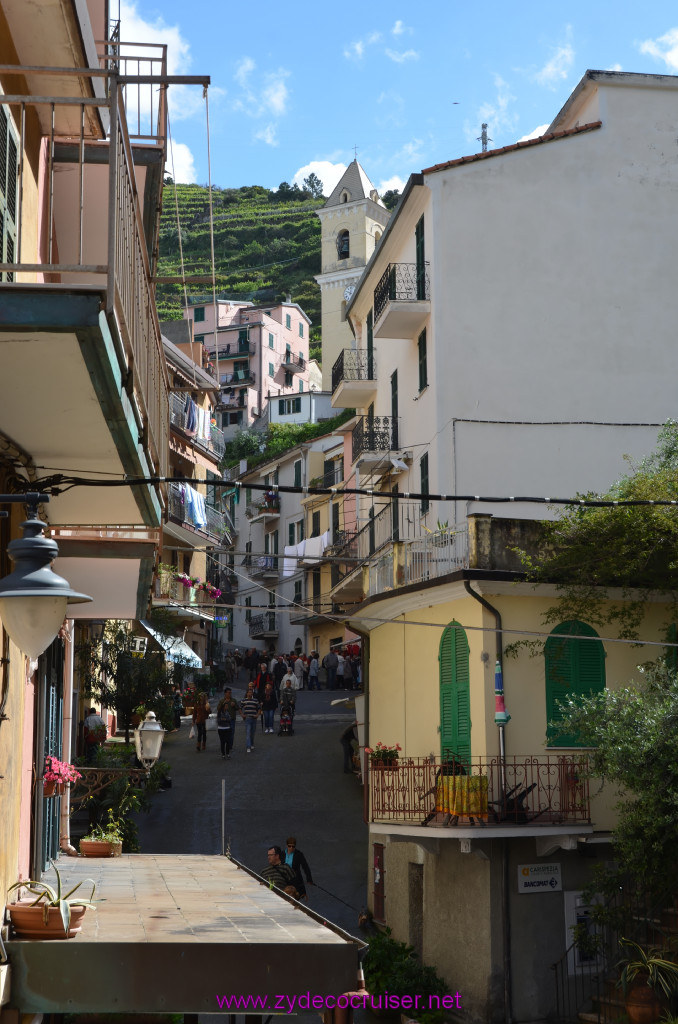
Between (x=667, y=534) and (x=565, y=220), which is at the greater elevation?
(x=565, y=220)

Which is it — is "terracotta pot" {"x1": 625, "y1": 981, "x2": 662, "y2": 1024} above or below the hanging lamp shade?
below

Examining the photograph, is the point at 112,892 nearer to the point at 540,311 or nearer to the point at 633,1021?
the point at 633,1021

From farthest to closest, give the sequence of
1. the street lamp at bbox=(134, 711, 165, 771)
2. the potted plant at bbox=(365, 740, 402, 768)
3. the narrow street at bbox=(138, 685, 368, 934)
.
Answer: the narrow street at bbox=(138, 685, 368, 934), the potted plant at bbox=(365, 740, 402, 768), the street lamp at bbox=(134, 711, 165, 771)

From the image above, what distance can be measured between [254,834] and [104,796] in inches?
228

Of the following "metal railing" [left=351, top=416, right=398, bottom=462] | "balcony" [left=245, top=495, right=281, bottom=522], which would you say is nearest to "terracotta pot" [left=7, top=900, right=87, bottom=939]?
"metal railing" [left=351, top=416, right=398, bottom=462]

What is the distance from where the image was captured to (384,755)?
21.0 meters

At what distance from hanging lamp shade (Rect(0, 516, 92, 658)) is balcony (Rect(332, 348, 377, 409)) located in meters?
26.9

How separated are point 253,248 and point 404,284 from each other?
135484 millimetres

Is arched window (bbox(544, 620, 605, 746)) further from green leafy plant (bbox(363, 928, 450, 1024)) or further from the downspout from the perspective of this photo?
the downspout

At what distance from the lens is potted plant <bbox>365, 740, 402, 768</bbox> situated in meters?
20.4

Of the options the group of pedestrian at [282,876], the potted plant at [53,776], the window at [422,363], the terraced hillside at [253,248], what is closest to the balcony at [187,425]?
the window at [422,363]

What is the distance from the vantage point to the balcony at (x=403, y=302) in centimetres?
2541

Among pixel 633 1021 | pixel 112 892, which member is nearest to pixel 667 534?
pixel 633 1021

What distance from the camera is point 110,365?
18.4ft
